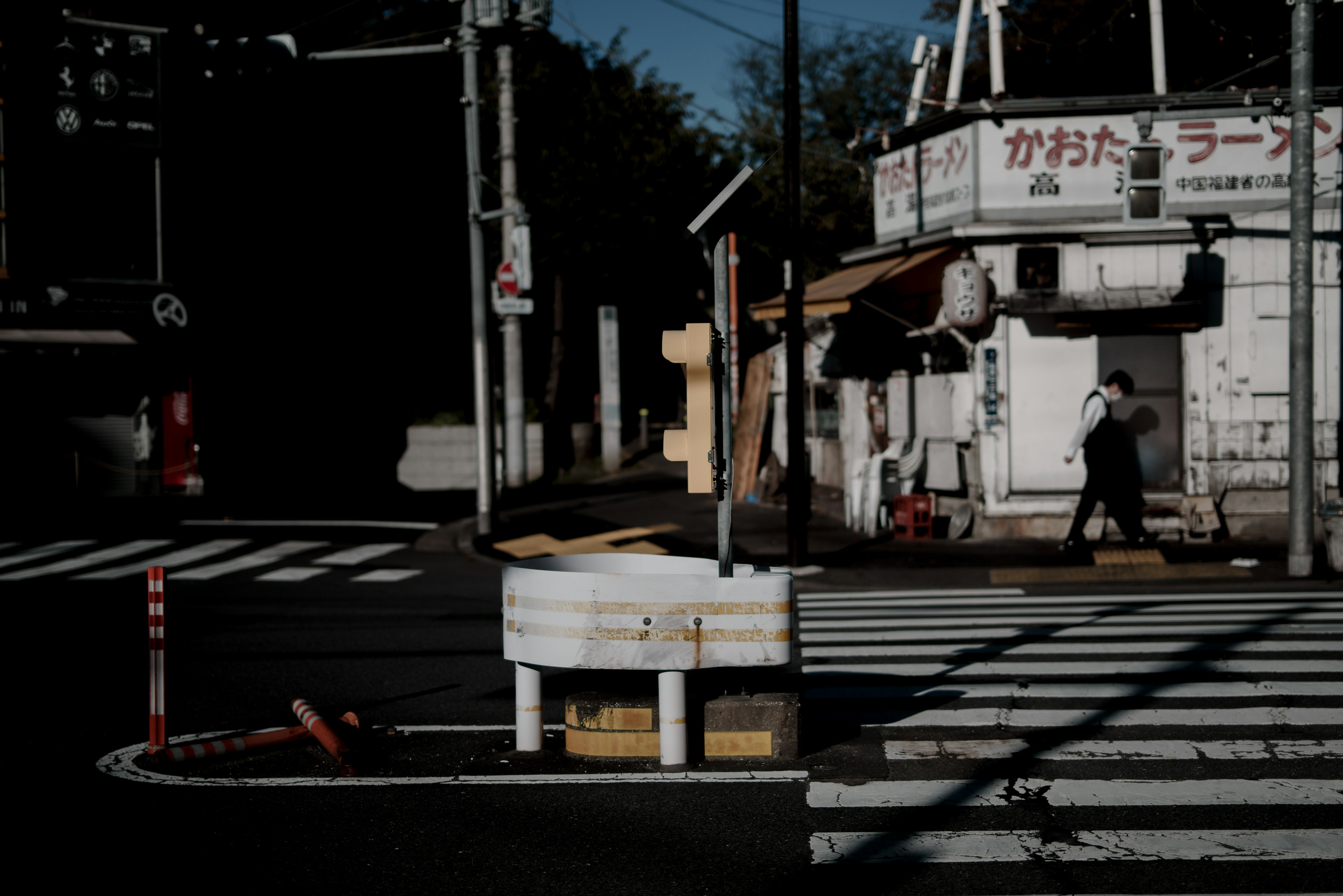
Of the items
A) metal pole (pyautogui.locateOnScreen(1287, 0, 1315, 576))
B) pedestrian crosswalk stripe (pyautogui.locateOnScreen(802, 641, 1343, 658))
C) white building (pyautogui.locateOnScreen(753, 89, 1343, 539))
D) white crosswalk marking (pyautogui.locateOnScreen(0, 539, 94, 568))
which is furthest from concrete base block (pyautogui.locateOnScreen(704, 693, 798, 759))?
white crosswalk marking (pyautogui.locateOnScreen(0, 539, 94, 568))

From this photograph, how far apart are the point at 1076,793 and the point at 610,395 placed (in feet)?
77.4

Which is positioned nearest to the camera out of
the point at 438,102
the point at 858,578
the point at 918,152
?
the point at 858,578

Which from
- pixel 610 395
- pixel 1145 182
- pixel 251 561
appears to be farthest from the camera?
pixel 610 395

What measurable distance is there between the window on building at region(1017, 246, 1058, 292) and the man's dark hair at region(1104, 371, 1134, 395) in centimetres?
194

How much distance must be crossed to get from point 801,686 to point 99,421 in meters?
22.4

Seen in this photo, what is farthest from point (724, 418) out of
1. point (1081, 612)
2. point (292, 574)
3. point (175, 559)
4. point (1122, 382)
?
point (175, 559)

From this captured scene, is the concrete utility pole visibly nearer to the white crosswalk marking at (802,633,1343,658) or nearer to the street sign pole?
the white crosswalk marking at (802,633,1343,658)

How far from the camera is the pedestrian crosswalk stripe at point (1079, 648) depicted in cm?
861

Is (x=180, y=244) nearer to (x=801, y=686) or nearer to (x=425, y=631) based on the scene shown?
(x=425, y=631)

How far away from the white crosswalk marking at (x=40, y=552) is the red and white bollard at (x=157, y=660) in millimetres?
10621

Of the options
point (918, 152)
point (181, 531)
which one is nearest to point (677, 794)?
point (918, 152)

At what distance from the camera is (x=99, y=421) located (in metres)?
24.4

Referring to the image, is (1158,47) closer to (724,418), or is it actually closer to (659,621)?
(724,418)

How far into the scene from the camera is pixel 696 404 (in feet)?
19.2
